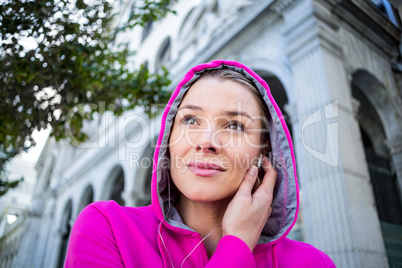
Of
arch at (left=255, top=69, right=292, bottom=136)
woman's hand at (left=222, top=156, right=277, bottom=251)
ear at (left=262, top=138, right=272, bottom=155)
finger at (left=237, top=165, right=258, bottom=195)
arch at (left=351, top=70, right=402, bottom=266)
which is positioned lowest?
woman's hand at (left=222, top=156, right=277, bottom=251)

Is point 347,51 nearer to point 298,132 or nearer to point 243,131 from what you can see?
point 298,132

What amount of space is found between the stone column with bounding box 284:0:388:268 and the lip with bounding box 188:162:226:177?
3439 mm

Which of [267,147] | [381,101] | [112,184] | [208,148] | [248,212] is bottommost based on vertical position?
[248,212]

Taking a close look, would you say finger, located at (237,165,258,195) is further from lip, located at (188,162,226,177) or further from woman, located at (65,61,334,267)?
lip, located at (188,162,226,177)

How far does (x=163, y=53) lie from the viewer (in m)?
13.7

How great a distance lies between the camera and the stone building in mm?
4391

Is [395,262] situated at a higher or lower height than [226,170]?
lower

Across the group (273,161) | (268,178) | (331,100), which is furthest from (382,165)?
(268,178)

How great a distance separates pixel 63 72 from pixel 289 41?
12.7 feet

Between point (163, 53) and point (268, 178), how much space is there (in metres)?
12.8

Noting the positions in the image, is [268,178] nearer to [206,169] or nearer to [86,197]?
[206,169]

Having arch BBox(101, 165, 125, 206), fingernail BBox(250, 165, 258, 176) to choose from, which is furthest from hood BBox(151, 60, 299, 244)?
arch BBox(101, 165, 125, 206)

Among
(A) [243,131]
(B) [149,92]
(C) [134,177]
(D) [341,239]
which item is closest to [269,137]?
(A) [243,131]

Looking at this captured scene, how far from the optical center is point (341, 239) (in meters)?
4.10
